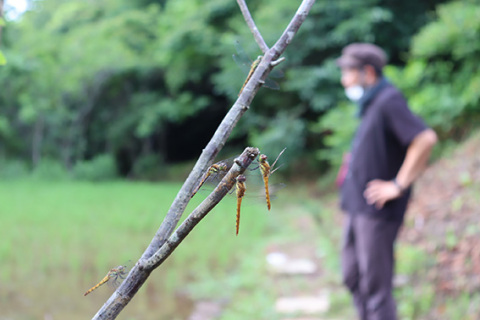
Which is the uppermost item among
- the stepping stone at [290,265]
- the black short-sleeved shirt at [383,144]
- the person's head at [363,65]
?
the person's head at [363,65]

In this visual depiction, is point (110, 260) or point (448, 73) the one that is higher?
point (448, 73)

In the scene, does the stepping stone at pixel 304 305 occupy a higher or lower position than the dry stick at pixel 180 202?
lower

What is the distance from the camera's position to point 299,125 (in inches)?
437

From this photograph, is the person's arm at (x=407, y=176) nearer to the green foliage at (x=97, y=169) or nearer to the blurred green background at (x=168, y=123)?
the blurred green background at (x=168, y=123)

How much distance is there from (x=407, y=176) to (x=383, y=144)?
208 millimetres

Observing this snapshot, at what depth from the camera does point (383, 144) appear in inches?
95.2

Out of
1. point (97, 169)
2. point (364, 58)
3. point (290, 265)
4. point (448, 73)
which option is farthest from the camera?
point (97, 169)

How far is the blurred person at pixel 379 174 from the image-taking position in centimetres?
232

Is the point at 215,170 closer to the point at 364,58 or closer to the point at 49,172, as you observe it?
the point at 364,58

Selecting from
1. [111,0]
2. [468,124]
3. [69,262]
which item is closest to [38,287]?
[69,262]

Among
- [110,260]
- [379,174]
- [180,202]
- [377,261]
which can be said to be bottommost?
[377,261]

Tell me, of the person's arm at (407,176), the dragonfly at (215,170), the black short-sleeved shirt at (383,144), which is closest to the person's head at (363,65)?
the black short-sleeved shirt at (383,144)

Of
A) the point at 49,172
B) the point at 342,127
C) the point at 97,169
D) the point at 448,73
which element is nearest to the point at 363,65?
the point at 448,73

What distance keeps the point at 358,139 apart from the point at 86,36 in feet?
52.7
